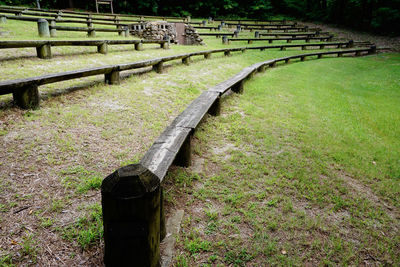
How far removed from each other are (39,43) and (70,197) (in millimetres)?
5550

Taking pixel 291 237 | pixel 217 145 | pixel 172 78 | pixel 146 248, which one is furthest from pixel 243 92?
pixel 146 248

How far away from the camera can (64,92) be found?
486 cm

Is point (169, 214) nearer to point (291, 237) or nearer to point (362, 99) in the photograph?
point (291, 237)

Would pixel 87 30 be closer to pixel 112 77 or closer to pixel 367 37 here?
pixel 112 77

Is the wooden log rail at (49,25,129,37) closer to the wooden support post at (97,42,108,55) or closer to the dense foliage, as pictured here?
the wooden support post at (97,42,108,55)

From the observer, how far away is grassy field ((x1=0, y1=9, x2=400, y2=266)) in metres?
2.13

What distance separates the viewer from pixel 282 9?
1588 inches

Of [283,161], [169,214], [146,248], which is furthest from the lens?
[283,161]

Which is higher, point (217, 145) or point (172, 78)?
point (172, 78)

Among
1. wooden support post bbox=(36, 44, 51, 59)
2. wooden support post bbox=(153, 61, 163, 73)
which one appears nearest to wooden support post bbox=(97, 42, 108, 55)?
wooden support post bbox=(36, 44, 51, 59)

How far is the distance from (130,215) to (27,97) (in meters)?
3.49


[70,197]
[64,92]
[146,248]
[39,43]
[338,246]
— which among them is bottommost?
[338,246]

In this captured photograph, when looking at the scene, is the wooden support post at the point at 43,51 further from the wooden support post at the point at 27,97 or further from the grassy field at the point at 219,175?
the wooden support post at the point at 27,97

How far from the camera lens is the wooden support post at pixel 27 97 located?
3.83 meters
